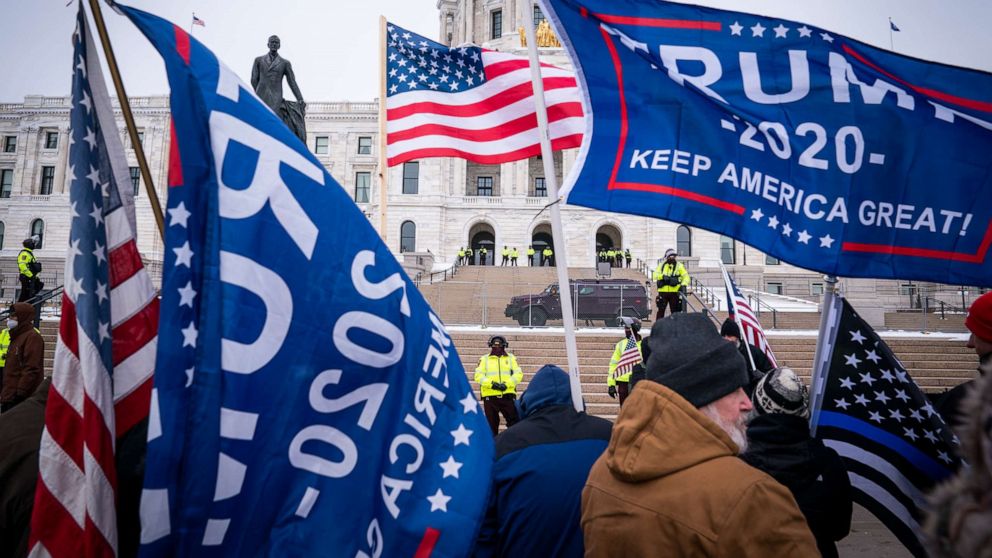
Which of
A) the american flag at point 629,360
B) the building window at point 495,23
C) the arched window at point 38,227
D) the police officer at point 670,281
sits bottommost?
the american flag at point 629,360

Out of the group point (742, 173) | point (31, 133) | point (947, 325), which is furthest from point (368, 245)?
point (31, 133)

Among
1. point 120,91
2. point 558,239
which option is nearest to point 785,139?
point 558,239

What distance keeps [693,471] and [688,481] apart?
0.04 m

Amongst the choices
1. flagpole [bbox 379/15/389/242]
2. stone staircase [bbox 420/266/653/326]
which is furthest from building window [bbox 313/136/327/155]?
flagpole [bbox 379/15/389/242]

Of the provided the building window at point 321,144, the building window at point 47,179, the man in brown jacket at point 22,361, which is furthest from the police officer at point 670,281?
the building window at point 47,179

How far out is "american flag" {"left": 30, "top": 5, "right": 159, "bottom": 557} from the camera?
6.12 ft

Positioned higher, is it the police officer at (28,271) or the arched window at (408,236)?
the arched window at (408,236)

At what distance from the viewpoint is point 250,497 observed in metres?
1.86

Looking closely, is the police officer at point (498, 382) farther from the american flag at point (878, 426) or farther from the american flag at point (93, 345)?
the american flag at point (93, 345)

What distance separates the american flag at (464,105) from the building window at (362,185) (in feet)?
143

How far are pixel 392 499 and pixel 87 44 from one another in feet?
6.76

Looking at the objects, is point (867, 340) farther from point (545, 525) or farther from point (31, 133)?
point (31, 133)

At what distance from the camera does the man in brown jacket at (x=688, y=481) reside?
1500 millimetres

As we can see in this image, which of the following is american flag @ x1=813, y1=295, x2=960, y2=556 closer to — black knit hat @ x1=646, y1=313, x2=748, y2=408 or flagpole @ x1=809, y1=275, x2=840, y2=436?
flagpole @ x1=809, y1=275, x2=840, y2=436
